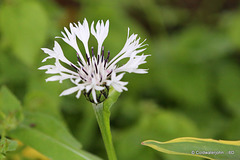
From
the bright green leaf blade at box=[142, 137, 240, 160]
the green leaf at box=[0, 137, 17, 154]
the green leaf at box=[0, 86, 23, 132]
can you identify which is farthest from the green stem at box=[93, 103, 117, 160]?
the green leaf at box=[0, 86, 23, 132]

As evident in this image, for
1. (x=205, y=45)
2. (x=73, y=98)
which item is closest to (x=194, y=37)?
(x=205, y=45)

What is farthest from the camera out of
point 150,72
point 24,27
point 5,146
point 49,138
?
point 150,72

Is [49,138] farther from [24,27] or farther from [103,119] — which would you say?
[24,27]

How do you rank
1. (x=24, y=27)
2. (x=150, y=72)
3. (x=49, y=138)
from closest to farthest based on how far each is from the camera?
1. (x=49, y=138)
2. (x=24, y=27)
3. (x=150, y=72)

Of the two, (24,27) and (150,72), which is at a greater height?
(150,72)

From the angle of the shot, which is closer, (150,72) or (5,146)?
(5,146)

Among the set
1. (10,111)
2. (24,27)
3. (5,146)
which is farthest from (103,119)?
(24,27)

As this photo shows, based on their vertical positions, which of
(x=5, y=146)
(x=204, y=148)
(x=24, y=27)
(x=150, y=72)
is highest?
(x=150, y=72)
